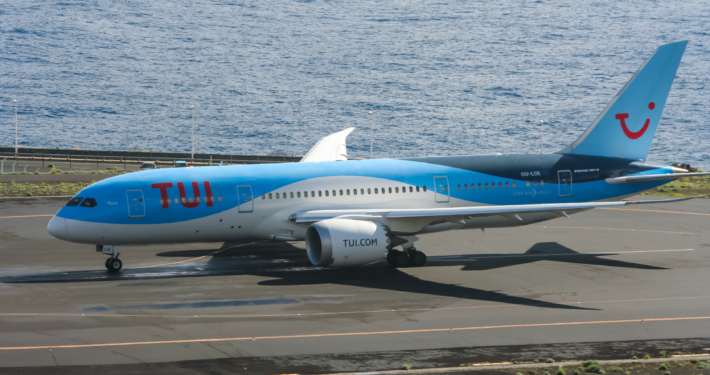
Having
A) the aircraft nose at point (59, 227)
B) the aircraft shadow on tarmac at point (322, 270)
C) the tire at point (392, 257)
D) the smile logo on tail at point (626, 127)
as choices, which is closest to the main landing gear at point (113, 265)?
the aircraft shadow on tarmac at point (322, 270)

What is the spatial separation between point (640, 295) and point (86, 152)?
91.2 meters

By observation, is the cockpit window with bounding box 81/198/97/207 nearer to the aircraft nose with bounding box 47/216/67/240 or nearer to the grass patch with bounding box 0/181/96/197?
the aircraft nose with bounding box 47/216/67/240

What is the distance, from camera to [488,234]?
36625 mm

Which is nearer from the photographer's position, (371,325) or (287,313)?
(371,325)

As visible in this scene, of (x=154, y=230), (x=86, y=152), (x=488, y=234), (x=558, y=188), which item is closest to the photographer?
(x=154, y=230)

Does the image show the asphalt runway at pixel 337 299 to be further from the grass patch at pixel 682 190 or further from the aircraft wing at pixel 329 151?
the grass patch at pixel 682 190

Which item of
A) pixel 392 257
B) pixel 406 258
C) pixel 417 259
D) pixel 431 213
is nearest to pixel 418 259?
pixel 417 259

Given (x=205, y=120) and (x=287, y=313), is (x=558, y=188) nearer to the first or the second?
(x=287, y=313)

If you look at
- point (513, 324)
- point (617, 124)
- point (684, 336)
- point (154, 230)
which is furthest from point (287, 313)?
point (617, 124)

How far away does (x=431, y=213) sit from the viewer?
86.5ft

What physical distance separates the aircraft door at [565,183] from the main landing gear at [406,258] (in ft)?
27.6

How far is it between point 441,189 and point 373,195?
3.43m

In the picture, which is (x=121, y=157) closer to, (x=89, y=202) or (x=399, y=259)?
(x=89, y=202)

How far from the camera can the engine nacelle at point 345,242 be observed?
24828 mm
